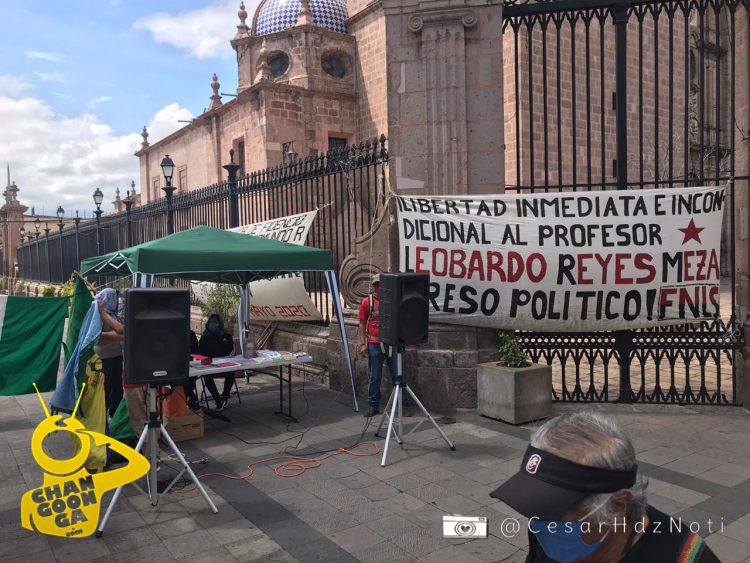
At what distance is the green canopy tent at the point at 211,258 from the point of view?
Result: 22.3 ft

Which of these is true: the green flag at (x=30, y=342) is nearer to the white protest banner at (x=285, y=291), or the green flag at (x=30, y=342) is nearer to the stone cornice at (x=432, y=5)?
the white protest banner at (x=285, y=291)

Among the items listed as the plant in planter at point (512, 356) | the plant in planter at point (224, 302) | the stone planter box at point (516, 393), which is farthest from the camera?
the plant in planter at point (224, 302)

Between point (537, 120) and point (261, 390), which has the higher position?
point (537, 120)

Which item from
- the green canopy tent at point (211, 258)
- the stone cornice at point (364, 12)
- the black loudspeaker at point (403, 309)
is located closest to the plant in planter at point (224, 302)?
the green canopy tent at point (211, 258)

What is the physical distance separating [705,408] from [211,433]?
19.5ft

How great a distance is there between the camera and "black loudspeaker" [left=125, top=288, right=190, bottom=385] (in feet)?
15.3

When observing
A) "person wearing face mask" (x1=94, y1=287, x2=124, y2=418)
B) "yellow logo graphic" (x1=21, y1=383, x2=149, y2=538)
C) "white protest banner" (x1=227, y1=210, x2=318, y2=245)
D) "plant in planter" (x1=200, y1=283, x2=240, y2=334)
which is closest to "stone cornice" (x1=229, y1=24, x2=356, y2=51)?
"white protest banner" (x1=227, y1=210, x2=318, y2=245)

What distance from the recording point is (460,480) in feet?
17.5

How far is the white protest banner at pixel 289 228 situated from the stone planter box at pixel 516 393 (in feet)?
13.1

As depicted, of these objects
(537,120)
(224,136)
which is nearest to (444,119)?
(537,120)

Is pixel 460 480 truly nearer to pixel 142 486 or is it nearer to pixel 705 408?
pixel 142 486

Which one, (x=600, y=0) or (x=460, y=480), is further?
(x=600, y=0)

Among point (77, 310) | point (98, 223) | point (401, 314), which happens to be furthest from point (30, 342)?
point (98, 223)

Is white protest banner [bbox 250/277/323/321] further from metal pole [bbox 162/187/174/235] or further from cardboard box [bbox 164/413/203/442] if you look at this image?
metal pole [bbox 162/187/174/235]
